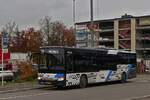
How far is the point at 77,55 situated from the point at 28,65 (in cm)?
808

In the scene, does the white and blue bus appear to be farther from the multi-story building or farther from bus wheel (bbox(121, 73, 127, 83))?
the multi-story building

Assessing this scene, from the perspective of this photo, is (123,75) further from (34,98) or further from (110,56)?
(34,98)

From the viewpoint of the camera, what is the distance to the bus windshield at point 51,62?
1107 inches

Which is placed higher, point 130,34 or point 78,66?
point 130,34

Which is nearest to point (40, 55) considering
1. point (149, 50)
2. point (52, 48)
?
point (52, 48)

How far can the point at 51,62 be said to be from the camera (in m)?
28.4

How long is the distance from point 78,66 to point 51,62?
2.08 m

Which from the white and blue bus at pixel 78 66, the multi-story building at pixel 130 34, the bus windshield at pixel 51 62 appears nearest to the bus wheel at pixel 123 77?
the white and blue bus at pixel 78 66

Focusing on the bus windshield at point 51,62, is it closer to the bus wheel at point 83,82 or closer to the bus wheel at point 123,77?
the bus wheel at point 83,82

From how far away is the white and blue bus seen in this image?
28125 mm

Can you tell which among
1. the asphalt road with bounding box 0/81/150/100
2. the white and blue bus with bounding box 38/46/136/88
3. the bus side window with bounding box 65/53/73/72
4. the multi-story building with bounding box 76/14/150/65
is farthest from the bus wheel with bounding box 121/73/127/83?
the multi-story building with bounding box 76/14/150/65

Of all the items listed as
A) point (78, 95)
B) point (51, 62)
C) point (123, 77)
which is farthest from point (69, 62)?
point (123, 77)

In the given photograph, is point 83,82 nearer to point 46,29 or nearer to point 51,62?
point 51,62

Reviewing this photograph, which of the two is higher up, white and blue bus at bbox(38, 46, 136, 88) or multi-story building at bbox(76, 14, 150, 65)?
multi-story building at bbox(76, 14, 150, 65)
